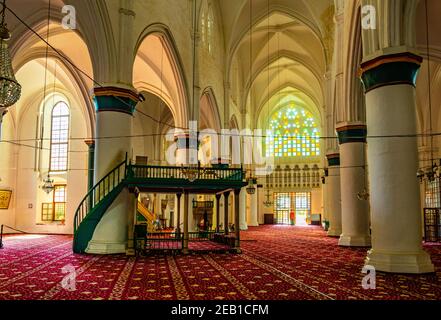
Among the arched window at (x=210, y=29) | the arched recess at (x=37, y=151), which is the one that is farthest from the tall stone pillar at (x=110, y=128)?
the arched recess at (x=37, y=151)

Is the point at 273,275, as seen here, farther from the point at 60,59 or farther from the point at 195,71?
the point at 60,59

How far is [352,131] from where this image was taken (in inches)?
506

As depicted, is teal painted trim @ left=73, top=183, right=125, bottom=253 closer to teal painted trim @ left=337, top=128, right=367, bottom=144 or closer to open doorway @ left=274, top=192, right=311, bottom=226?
teal painted trim @ left=337, top=128, right=367, bottom=144

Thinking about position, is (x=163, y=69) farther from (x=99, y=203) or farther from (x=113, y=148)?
(x=99, y=203)

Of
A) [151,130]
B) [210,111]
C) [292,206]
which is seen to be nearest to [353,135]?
[210,111]

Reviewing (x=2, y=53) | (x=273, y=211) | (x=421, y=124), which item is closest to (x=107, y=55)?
(x=2, y=53)

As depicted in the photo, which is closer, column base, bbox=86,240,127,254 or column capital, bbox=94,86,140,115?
column base, bbox=86,240,127,254

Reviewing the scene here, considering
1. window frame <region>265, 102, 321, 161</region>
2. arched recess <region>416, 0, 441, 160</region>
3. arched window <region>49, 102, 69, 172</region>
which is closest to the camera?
arched recess <region>416, 0, 441, 160</region>

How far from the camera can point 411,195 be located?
7.50 metres

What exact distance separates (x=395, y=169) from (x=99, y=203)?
21.8ft

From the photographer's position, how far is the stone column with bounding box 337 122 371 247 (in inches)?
501

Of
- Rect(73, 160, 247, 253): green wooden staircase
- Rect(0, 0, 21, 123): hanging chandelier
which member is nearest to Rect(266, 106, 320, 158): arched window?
Rect(73, 160, 247, 253): green wooden staircase

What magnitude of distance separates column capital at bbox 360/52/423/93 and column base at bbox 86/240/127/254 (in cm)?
692

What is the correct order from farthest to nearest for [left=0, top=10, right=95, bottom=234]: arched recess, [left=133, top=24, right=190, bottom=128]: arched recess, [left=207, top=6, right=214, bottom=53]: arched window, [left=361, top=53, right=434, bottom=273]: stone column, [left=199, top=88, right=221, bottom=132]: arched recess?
[left=0, top=10, right=95, bottom=234]: arched recess < [left=199, top=88, right=221, bottom=132]: arched recess < [left=207, top=6, right=214, bottom=53]: arched window < [left=133, top=24, right=190, bottom=128]: arched recess < [left=361, top=53, right=434, bottom=273]: stone column
